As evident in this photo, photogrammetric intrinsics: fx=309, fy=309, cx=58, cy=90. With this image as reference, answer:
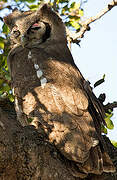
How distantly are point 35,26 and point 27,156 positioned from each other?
93.7 inches

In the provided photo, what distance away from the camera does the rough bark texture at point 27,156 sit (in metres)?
2.04

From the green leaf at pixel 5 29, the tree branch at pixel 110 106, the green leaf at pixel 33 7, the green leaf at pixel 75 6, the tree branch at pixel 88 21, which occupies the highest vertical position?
the green leaf at pixel 33 7

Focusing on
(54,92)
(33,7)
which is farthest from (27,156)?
(33,7)

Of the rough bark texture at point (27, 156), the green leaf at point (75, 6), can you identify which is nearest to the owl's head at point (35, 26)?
→ the green leaf at point (75, 6)

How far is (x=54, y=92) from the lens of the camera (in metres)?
2.96

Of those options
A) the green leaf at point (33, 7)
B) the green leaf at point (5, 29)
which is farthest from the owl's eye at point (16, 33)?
the green leaf at point (33, 7)

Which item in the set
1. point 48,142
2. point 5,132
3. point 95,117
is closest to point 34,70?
point 95,117

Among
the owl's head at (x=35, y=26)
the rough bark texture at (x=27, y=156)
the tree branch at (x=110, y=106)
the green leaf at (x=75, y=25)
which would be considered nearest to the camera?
the rough bark texture at (x=27, y=156)

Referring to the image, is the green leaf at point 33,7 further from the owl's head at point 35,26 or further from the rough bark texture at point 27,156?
the rough bark texture at point 27,156

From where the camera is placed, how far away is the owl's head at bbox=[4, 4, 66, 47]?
4.05m

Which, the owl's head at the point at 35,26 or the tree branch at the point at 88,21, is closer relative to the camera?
the owl's head at the point at 35,26

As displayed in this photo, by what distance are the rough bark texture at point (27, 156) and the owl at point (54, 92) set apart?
3.6 inches

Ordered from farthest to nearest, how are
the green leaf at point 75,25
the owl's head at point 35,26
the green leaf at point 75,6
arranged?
the green leaf at point 75,6
the green leaf at point 75,25
the owl's head at point 35,26

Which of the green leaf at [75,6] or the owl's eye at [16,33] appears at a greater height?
the green leaf at [75,6]
